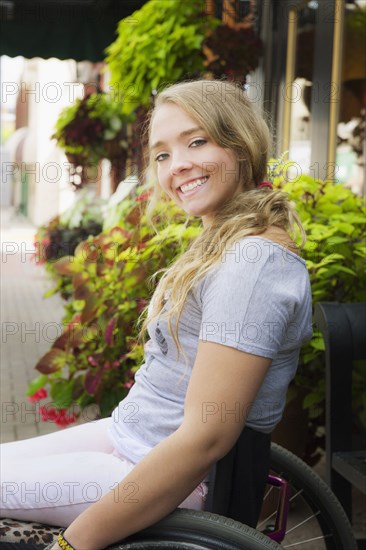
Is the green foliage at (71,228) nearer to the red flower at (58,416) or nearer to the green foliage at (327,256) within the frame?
the red flower at (58,416)

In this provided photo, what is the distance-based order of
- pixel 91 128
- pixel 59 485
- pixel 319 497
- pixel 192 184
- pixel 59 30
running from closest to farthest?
pixel 59 485
pixel 192 184
pixel 319 497
pixel 91 128
pixel 59 30

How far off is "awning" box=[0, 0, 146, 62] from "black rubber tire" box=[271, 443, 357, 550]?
21.0ft

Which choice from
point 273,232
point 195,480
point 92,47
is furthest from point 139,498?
point 92,47

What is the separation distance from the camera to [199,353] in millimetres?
1588

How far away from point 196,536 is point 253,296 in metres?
0.45

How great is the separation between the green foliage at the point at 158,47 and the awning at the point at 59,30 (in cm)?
211

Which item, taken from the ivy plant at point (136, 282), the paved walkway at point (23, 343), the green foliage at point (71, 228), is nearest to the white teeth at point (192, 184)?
the ivy plant at point (136, 282)

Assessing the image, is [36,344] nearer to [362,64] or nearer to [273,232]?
[362,64]

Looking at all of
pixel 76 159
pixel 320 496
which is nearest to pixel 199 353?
pixel 320 496

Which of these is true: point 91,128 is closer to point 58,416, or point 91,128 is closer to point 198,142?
point 58,416

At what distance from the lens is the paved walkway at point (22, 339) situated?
16.4 ft

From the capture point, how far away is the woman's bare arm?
5.05 ft

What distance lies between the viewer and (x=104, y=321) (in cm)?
359

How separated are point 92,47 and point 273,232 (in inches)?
260
